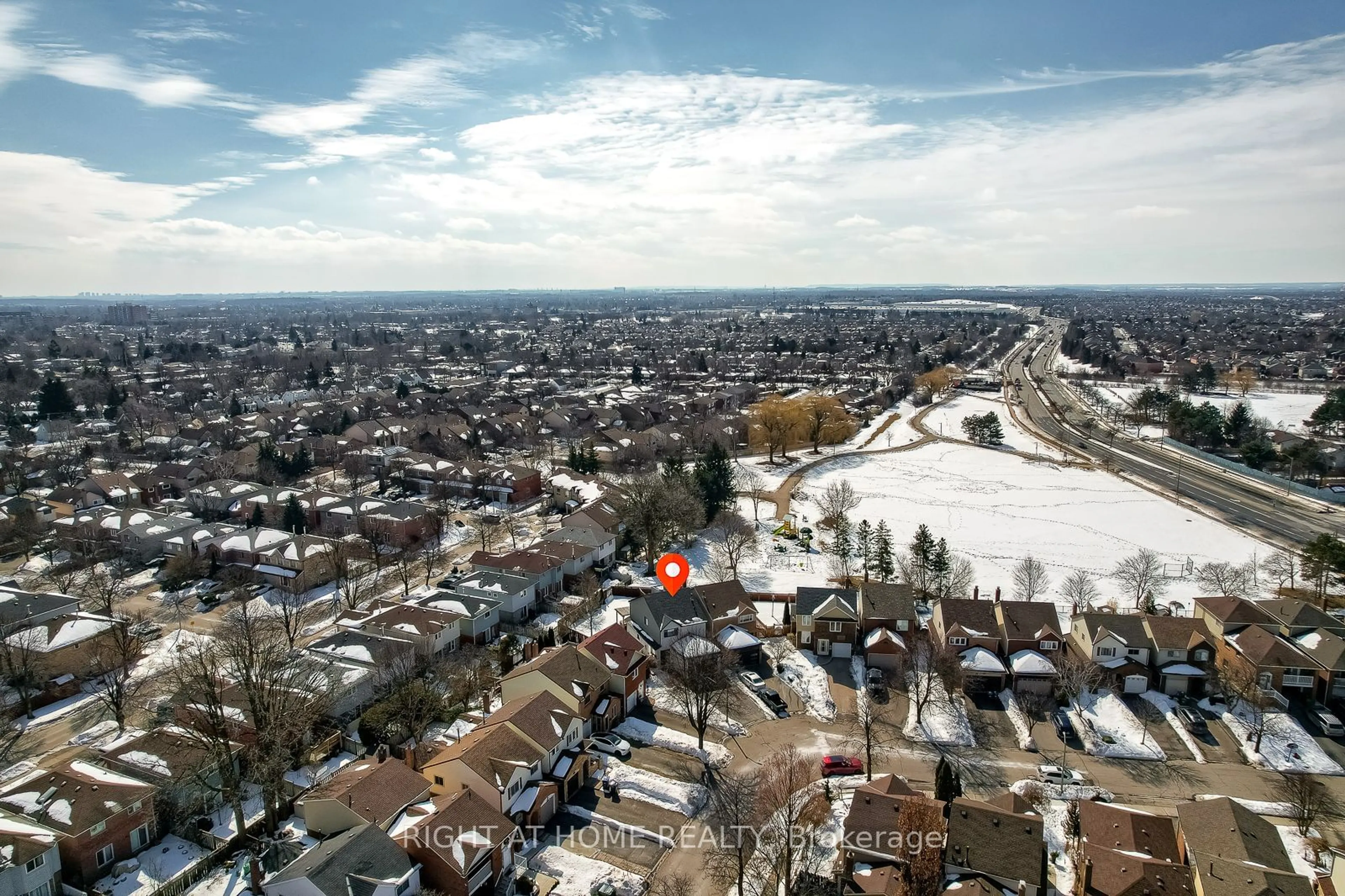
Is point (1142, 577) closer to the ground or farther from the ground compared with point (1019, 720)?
farther from the ground

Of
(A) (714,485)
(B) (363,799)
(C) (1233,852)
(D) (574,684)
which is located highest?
(A) (714,485)

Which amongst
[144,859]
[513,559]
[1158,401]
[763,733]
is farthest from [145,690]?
[1158,401]

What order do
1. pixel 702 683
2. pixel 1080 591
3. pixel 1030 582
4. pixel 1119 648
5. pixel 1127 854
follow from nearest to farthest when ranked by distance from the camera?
pixel 1127 854, pixel 702 683, pixel 1119 648, pixel 1080 591, pixel 1030 582

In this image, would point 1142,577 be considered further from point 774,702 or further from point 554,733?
point 554,733

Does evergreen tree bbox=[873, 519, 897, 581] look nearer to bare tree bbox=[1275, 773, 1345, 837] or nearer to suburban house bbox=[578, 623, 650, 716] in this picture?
suburban house bbox=[578, 623, 650, 716]

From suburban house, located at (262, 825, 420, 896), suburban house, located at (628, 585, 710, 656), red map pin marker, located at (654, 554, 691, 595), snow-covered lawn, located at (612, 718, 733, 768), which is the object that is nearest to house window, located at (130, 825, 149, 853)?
suburban house, located at (262, 825, 420, 896)

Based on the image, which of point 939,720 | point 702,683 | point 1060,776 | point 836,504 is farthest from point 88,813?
point 836,504

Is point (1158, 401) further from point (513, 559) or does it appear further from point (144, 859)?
point (144, 859)

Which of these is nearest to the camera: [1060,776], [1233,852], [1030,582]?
[1233,852]
